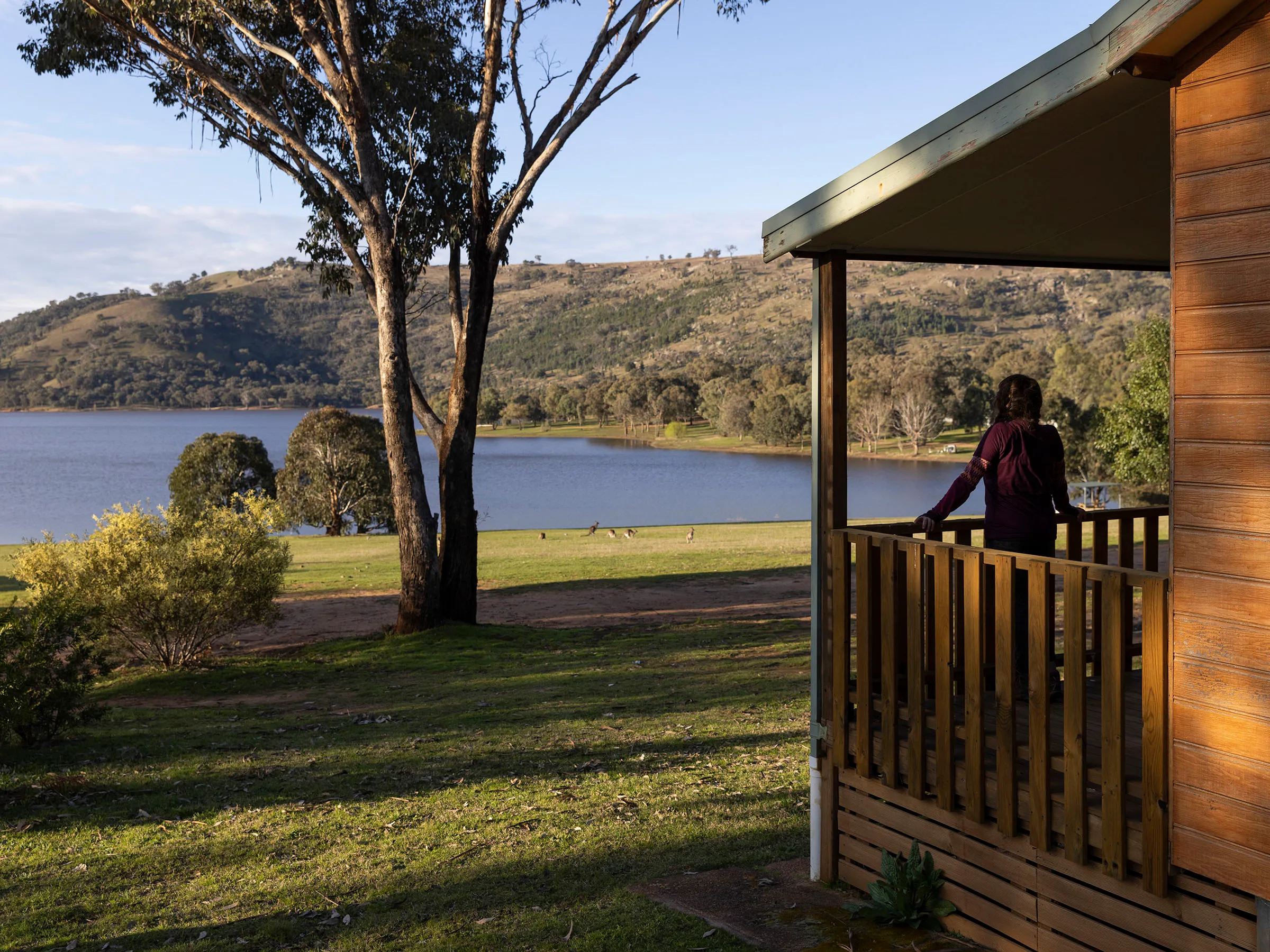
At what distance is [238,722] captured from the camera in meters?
8.84

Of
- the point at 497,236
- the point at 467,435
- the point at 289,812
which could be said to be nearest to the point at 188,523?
the point at 467,435

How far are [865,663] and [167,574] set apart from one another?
9.07m

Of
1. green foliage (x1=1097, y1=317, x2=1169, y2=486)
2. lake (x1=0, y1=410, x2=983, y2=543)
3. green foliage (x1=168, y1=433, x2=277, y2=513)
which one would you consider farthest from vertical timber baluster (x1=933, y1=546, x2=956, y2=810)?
green foliage (x1=168, y1=433, x2=277, y2=513)

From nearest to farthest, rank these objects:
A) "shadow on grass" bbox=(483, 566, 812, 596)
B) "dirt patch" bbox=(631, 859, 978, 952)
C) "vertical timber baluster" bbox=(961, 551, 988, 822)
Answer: "vertical timber baluster" bbox=(961, 551, 988, 822), "dirt patch" bbox=(631, 859, 978, 952), "shadow on grass" bbox=(483, 566, 812, 596)

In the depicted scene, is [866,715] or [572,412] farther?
[572,412]

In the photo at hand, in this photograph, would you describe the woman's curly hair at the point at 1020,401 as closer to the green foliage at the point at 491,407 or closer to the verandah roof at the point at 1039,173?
the verandah roof at the point at 1039,173

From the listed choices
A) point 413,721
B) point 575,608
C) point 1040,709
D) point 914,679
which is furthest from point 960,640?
point 575,608

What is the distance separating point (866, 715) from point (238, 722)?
6324mm

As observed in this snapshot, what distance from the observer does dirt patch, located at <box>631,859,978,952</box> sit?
3.82 m

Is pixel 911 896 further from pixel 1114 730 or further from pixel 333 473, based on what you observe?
pixel 333 473

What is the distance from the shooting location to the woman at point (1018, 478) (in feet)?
15.2

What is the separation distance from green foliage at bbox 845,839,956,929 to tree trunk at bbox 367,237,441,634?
9.95m

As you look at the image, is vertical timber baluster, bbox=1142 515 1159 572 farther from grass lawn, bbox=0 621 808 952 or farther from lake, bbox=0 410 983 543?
lake, bbox=0 410 983 543

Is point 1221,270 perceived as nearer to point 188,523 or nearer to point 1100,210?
point 1100,210
